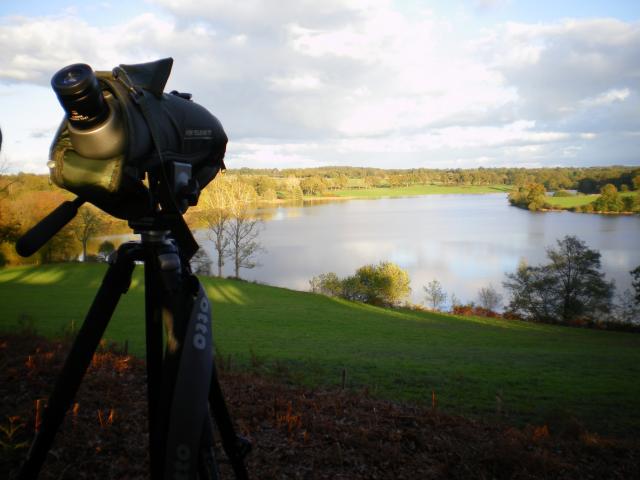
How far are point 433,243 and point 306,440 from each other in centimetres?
6506

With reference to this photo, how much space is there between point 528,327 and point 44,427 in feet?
105

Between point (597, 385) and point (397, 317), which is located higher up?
point (597, 385)

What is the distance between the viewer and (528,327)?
2956 cm

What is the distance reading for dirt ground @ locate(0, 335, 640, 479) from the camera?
3.08 metres

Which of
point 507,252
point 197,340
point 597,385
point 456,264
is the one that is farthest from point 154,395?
point 507,252

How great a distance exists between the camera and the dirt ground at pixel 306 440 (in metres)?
3.08

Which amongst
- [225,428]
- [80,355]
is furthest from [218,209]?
[80,355]

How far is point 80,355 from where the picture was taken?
1404 millimetres

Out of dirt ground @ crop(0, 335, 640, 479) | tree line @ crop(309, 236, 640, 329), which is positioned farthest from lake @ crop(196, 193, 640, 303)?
dirt ground @ crop(0, 335, 640, 479)

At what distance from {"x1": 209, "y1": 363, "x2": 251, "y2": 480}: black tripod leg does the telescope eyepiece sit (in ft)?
2.93

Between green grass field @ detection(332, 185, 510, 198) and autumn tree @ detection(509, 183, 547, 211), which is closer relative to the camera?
autumn tree @ detection(509, 183, 547, 211)

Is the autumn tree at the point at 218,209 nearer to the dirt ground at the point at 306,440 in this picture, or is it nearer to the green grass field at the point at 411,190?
the dirt ground at the point at 306,440

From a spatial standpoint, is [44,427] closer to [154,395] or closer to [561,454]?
[154,395]

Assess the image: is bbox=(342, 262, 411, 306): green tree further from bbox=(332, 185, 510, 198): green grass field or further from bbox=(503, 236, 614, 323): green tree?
bbox=(332, 185, 510, 198): green grass field
